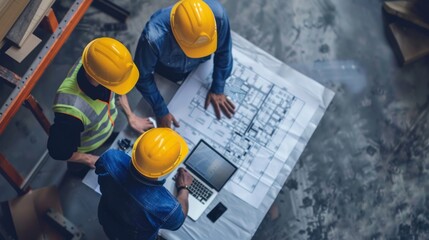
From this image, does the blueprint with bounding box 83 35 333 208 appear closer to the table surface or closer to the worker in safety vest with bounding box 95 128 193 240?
the table surface

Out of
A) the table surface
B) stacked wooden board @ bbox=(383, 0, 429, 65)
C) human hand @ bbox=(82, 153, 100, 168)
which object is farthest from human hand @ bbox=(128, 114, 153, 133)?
stacked wooden board @ bbox=(383, 0, 429, 65)

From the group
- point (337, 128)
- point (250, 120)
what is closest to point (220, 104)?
point (250, 120)

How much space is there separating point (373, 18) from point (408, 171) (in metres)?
0.89

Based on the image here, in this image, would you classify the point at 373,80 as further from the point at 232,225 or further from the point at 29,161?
the point at 29,161

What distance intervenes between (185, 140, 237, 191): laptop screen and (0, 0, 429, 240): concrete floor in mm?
470

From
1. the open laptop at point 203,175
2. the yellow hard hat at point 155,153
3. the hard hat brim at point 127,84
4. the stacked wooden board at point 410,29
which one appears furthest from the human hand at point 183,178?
Answer: the stacked wooden board at point 410,29

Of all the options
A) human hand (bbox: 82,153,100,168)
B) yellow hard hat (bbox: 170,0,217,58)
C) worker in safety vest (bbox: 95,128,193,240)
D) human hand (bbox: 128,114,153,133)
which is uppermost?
yellow hard hat (bbox: 170,0,217,58)

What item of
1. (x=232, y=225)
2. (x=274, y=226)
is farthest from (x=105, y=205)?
(x=274, y=226)

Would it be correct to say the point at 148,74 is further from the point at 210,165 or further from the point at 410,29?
the point at 410,29

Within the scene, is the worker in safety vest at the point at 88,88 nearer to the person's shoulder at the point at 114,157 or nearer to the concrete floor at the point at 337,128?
the person's shoulder at the point at 114,157

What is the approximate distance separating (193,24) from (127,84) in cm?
34

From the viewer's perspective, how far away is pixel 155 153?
1.51 m

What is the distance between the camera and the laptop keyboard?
1.95 m

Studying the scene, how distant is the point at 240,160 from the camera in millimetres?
Answer: 2033
